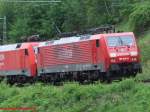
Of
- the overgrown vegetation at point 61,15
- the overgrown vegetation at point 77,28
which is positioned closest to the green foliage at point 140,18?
the overgrown vegetation at point 77,28

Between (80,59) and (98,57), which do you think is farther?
(80,59)

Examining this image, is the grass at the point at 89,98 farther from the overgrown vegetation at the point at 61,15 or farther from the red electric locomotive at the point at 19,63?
the overgrown vegetation at the point at 61,15

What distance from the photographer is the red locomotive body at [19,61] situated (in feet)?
128

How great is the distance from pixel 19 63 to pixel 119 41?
10.8 m

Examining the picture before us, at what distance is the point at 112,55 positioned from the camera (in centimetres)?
3000

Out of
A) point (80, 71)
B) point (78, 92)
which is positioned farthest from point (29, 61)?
point (78, 92)

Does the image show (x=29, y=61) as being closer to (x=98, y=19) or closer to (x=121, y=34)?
(x=121, y=34)

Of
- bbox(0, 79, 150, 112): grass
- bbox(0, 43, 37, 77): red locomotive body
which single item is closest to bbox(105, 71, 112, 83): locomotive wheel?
bbox(0, 79, 150, 112): grass

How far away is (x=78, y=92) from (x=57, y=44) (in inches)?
573

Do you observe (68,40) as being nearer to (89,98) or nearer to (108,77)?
(108,77)

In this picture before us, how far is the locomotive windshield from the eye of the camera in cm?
3049

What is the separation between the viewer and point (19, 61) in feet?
130

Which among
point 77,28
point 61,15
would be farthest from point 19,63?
point 61,15

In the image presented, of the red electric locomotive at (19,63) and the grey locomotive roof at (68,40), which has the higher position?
the grey locomotive roof at (68,40)
